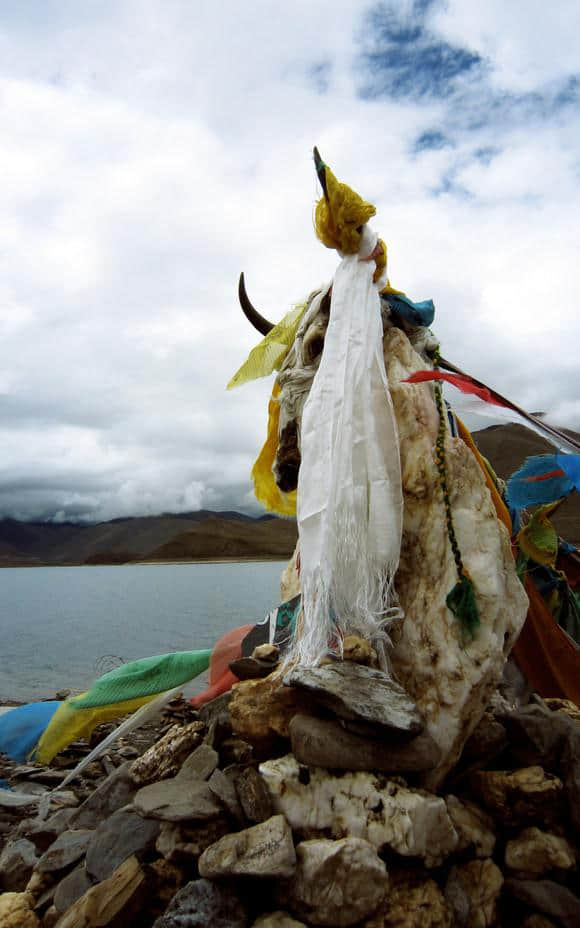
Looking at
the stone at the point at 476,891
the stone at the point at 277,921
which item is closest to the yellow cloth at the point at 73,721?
the stone at the point at 277,921

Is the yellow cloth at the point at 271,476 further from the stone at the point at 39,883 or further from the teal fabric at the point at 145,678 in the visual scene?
the stone at the point at 39,883

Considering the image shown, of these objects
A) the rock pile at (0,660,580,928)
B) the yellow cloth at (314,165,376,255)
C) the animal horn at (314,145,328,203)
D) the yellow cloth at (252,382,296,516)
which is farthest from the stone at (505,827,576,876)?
the animal horn at (314,145,328,203)

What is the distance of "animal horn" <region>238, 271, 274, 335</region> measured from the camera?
14.9ft

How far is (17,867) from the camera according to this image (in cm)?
322

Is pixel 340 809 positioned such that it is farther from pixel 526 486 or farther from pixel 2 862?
pixel 526 486

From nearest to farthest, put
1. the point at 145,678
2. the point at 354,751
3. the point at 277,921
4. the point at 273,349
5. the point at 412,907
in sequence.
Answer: the point at 277,921, the point at 412,907, the point at 354,751, the point at 145,678, the point at 273,349

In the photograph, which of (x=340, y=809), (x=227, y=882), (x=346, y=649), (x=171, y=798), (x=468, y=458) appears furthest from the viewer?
(x=468, y=458)

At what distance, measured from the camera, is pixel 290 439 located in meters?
3.98

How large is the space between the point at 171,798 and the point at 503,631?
Result: 1.67m

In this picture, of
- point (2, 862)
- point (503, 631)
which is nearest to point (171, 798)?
point (2, 862)

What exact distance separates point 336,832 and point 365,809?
0.15 metres

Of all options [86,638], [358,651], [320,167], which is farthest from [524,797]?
[86,638]

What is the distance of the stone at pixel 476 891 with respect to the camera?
2.37 meters

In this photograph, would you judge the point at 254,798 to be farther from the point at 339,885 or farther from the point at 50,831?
the point at 50,831
